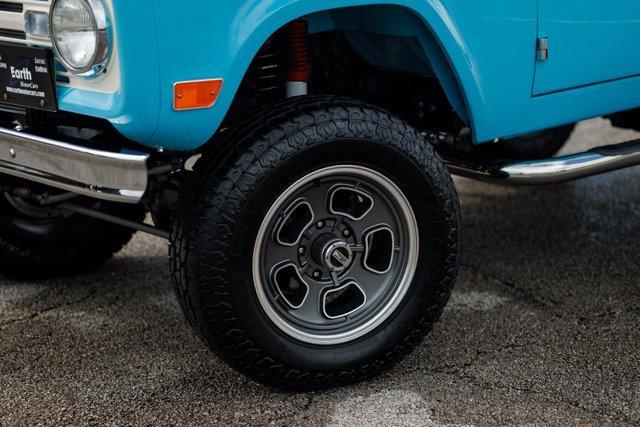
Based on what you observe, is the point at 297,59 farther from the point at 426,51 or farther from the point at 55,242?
the point at 55,242

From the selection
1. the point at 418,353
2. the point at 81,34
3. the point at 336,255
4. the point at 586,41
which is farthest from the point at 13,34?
the point at 586,41

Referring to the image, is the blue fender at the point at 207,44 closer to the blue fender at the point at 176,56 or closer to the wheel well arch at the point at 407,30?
the blue fender at the point at 176,56

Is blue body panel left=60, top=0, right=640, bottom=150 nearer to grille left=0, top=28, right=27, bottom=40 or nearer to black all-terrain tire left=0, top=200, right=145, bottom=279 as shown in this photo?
grille left=0, top=28, right=27, bottom=40

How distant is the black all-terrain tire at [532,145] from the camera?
13.4 ft

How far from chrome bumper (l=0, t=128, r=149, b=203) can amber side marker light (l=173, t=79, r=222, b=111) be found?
179 mm

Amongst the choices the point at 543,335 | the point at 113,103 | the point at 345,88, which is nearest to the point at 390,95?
the point at 345,88

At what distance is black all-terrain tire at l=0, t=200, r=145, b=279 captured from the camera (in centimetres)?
390

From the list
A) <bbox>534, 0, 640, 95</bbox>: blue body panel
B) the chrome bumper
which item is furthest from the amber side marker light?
<bbox>534, 0, 640, 95</bbox>: blue body panel

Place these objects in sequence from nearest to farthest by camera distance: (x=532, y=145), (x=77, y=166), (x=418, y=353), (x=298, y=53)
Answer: (x=77, y=166), (x=298, y=53), (x=418, y=353), (x=532, y=145)

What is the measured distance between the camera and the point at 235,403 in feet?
9.71

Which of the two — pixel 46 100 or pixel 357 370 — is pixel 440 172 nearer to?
pixel 357 370

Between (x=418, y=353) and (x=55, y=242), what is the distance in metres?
1.60

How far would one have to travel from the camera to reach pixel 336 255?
3.06m

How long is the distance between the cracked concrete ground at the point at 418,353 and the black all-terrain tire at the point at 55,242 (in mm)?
73
